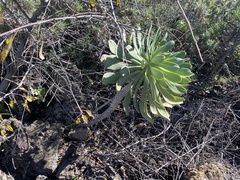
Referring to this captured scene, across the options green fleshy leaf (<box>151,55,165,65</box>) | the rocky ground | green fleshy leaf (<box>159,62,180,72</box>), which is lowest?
the rocky ground

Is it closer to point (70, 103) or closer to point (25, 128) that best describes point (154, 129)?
point (70, 103)

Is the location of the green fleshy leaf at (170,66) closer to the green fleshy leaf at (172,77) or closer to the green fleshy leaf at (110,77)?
the green fleshy leaf at (172,77)

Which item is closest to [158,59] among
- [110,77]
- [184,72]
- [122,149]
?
[184,72]

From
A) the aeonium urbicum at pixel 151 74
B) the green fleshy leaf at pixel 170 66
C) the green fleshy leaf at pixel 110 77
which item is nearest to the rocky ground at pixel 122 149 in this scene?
the aeonium urbicum at pixel 151 74

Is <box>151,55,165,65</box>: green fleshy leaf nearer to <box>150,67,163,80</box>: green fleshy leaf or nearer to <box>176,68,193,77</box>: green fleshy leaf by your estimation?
<box>150,67,163,80</box>: green fleshy leaf

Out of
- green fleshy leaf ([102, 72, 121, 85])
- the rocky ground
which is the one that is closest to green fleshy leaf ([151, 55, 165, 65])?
green fleshy leaf ([102, 72, 121, 85])

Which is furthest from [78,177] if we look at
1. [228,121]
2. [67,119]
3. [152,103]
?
[228,121]

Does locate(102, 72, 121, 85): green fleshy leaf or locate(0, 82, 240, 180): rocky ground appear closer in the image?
locate(102, 72, 121, 85): green fleshy leaf

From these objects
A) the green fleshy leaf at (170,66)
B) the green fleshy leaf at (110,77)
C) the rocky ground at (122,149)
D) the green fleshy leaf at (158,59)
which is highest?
the green fleshy leaf at (110,77)

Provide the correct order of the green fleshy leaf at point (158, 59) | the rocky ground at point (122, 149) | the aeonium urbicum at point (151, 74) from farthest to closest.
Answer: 1. the rocky ground at point (122, 149)
2. the aeonium urbicum at point (151, 74)
3. the green fleshy leaf at point (158, 59)

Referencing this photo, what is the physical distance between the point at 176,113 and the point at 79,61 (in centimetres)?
121

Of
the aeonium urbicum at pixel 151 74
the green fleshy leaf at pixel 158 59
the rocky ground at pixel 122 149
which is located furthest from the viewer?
the rocky ground at pixel 122 149

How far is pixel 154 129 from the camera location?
3.56 meters

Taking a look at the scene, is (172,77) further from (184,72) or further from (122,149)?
(122,149)
